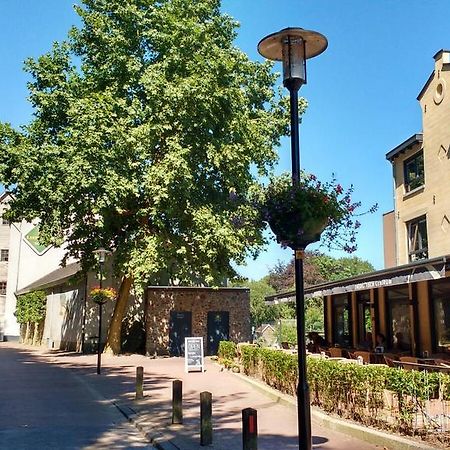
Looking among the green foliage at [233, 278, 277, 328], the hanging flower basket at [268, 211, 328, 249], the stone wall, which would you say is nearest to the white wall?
the stone wall

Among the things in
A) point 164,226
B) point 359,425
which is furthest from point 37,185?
point 359,425

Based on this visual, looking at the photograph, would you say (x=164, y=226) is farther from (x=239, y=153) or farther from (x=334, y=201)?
(x=334, y=201)

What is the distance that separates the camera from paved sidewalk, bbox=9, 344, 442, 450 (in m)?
8.32

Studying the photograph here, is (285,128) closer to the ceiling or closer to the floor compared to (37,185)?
closer to the ceiling

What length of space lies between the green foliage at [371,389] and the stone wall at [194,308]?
18.2 metres

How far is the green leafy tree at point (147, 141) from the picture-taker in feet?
73.2

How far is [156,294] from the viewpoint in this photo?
30297mm

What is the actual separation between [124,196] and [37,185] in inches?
137

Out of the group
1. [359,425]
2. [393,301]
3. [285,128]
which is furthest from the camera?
[285,128]

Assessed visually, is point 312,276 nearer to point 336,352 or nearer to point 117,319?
point 117,319

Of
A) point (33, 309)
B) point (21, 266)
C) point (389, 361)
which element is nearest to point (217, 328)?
point (389, 361)

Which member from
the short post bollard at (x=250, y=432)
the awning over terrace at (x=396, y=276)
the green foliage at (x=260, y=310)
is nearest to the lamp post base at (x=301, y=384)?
the short post bollard at (x=250, y=432)

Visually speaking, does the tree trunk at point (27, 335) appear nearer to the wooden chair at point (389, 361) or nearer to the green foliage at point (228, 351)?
the green foliage at point (228, 351)

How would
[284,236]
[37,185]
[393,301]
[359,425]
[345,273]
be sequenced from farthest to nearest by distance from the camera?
[345,273], [37,185], [393,301], [359,425], [284,236]
